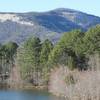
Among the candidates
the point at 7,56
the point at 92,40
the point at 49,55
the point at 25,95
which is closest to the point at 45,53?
the point at 49,55

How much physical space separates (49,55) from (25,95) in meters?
9.66

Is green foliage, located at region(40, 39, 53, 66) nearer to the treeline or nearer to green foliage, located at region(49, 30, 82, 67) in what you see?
green foliage, located at region(49, 30, 82, 67)

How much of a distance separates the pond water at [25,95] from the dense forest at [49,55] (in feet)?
14.6

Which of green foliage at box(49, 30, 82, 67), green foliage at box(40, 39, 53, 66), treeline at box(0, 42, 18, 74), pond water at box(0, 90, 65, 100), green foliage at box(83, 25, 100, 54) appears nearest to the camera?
pond water at box(0, 90, 65, 100)

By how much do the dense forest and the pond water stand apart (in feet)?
14.6

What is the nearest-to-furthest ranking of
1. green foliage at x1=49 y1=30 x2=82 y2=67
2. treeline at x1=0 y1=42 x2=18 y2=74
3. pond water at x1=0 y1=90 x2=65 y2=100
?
pond water at x1=0 y1=90 x2=65 y2=100 < green foliage at x1=49 y1=30 x2=82 y2=67 < treeline at x1=0 y1=42 x2=18 y2=74

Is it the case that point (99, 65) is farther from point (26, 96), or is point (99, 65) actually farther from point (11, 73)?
point (11, 73)

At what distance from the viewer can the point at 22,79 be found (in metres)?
60.0

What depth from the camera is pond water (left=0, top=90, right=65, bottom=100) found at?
45.3 meters

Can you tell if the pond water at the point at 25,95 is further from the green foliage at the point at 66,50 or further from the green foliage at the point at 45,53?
the green foliage at the point at 45,53

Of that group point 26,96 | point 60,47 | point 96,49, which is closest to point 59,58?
point 60,47

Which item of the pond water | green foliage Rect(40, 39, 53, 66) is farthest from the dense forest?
the pond water

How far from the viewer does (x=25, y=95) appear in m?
48.1

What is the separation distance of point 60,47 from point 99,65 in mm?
11352
